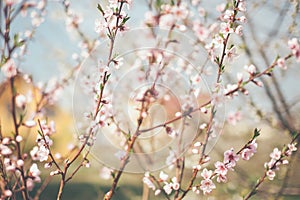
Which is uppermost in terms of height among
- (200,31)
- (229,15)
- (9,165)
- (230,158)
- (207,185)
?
(200,31)

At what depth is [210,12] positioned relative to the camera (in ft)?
11.2

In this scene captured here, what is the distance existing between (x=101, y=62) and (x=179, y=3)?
111cm

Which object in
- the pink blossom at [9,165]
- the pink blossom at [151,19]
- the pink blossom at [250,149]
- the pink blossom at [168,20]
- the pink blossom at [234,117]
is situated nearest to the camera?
the pink blossom at [9,165]

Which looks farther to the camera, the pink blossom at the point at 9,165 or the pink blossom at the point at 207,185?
the pink blossom at the point at 207,185

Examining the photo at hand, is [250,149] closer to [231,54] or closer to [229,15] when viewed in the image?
[231,54]

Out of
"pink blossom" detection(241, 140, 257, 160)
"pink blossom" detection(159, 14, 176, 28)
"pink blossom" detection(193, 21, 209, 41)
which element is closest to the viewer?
"pink blossom" detection(241, 140, 257, 160)

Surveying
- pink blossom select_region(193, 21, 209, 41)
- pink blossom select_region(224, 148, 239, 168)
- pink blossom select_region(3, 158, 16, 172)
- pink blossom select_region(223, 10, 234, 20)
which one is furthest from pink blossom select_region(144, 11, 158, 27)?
pink blossom select_region(3, 158, 16, 172)

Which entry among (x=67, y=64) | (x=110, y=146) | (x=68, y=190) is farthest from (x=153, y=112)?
(x=68, y=190)

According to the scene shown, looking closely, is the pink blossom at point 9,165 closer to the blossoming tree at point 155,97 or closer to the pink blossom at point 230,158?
the blossoming tree at point 155,97

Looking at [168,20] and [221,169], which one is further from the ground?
[168,20]

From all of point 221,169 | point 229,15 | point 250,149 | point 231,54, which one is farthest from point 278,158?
point 229,15

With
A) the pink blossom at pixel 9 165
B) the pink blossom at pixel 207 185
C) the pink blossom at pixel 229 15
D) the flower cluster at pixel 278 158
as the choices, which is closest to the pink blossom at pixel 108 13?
the pink blossom at pixel 229 15

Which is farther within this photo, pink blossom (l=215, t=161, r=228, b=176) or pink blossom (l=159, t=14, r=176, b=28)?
pink blossom (l=159, t=14, r=176, b=28)

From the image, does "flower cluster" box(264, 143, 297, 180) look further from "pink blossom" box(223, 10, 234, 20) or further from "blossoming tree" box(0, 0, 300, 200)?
"pink blossom" box(223, 10, 234, 20)
